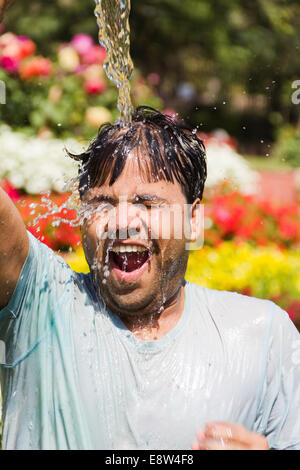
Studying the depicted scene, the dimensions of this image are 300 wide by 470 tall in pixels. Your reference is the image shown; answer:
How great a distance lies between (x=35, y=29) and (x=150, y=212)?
14.4 metres

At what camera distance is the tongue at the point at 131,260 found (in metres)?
1.65

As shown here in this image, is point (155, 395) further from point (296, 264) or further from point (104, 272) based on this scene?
point (296, 264)

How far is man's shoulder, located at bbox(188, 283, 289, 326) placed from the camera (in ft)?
5.68

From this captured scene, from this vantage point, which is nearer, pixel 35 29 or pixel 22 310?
pixel 22 310

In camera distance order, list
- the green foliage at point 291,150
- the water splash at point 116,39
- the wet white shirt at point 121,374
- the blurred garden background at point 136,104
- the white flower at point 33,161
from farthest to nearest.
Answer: the green foliage at point 291,150
the white flower at point 33,161
the blurred garden background at point 136,104
the water splash at point 116,39
the wet white shirt at point 121,374

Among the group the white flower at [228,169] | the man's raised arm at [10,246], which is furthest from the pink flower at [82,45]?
the man's raised arm at [10,246]

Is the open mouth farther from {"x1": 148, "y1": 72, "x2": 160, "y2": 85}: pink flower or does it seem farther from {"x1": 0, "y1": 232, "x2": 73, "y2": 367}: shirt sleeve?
{"x1": 148, "y1": 72, "x2": 160, "y2": 85}: pink flower

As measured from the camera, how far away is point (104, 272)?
63.8 inches

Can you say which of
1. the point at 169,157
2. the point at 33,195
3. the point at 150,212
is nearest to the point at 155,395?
the point at 150,212

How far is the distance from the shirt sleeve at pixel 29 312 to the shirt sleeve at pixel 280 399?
58 cm

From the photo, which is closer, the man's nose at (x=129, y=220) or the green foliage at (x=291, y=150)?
the man's nose at (x=129, y=220)

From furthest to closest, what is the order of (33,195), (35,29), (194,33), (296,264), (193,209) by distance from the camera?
1. (194,33)
2. (35,29)
3. (33,195)
4. (296,264)
5. (193,209)

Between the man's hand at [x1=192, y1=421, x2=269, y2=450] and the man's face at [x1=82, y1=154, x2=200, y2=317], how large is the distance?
1.18 ft

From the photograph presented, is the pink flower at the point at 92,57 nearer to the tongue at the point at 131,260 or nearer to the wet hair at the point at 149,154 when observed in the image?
the wet hair at the point at 149,154
